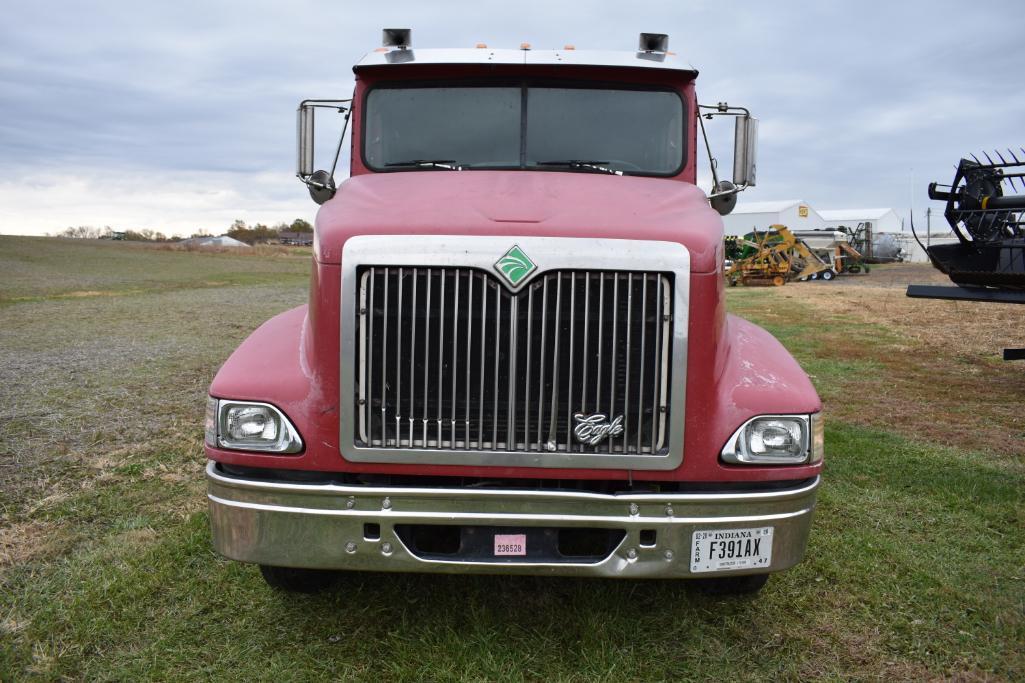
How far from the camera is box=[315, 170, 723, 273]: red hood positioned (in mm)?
2822

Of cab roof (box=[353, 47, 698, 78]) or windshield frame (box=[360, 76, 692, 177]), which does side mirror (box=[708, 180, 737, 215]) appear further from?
cab roof (box=[353, 47, 698, 78])

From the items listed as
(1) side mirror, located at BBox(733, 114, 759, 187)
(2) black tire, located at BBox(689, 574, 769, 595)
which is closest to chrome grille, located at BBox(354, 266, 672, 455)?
(2) black tire, located at BBox(689, 574, 769, 595)

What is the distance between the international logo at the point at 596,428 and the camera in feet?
9.18

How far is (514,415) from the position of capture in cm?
280

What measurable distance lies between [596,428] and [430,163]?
71.9 inches

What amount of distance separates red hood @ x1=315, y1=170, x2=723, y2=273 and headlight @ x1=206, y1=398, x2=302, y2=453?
61 cm

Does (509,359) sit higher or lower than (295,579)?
higher

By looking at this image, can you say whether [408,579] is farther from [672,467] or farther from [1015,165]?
[1015,165]

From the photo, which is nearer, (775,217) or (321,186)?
(321,186)

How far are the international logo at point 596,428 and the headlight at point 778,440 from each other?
452 mm

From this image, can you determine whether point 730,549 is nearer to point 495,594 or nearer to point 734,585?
point 734,585

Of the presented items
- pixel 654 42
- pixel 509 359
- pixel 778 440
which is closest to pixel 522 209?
pixel 509 359

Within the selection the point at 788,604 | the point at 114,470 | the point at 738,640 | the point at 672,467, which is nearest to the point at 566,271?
the point at 672,467

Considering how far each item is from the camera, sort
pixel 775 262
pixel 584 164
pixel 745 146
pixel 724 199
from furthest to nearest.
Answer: pixel 775 262 < pixel 745 146 < pixel 724 199 < pixel 584 164
